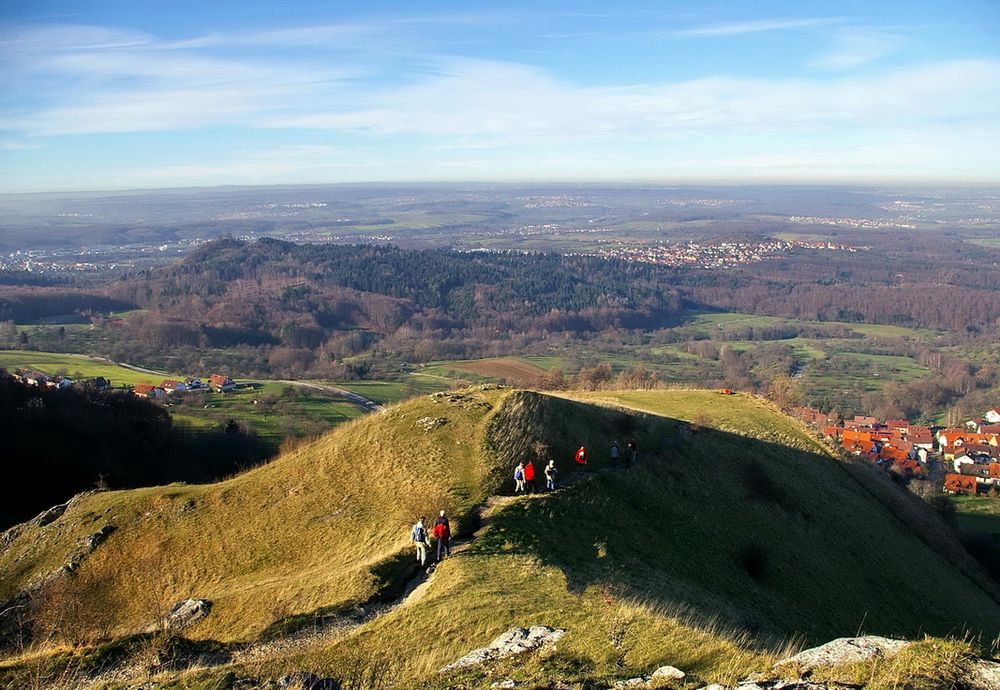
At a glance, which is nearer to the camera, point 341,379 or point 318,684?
point 318,684

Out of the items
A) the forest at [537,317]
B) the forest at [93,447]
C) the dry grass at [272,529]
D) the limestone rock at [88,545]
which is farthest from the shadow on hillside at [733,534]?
the forest at [537,317]

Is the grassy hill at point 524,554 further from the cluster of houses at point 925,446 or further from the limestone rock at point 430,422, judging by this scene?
the cluster of houses at point 925,446

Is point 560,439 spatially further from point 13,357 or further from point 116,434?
point 13,357

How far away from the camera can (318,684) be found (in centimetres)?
1168

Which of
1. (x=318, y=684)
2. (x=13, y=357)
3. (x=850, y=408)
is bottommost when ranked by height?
(x=850, y=408)

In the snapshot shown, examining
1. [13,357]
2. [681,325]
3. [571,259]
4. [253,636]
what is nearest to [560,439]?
[253,636]

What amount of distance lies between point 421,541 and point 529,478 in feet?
15.6

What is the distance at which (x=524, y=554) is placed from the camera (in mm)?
18031

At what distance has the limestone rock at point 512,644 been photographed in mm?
12211

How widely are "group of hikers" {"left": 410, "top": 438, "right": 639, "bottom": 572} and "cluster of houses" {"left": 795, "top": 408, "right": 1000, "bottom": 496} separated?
36402 millimetres

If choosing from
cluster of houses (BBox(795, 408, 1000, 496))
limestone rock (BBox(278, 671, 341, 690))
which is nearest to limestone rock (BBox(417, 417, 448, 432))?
limestone rock (BBox(278, 671, 341, 690))

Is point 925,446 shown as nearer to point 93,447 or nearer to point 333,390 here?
point 333,390

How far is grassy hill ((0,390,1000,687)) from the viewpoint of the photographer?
14.0 meters

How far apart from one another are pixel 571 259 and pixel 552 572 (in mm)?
184870
